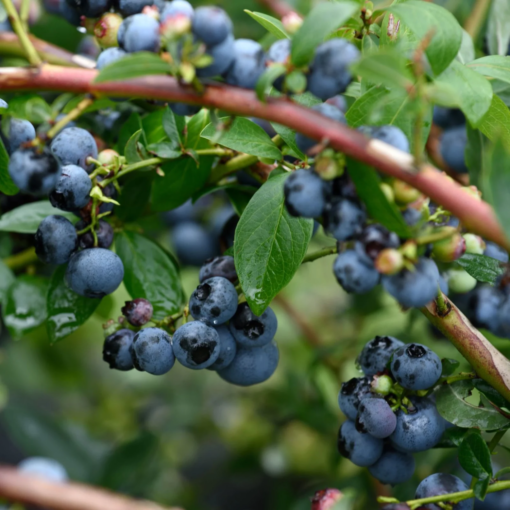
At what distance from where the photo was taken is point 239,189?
110cm

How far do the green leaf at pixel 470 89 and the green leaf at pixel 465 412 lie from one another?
372mm

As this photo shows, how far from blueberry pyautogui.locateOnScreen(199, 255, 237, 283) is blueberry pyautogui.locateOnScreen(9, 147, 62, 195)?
28 cm

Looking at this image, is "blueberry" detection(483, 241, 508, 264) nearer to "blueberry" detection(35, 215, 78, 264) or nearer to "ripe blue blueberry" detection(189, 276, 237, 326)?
"ripe blue blueberry" detection(189, 276, 237, 326)

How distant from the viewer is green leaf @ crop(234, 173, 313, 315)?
870mm

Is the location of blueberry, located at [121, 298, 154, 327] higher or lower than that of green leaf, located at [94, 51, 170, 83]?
lower

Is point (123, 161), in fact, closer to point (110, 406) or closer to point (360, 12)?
point (360, 12)

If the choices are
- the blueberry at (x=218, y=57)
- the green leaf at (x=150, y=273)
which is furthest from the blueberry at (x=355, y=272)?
the green leaf at (x=150, y=273)

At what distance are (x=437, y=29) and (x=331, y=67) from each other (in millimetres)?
160

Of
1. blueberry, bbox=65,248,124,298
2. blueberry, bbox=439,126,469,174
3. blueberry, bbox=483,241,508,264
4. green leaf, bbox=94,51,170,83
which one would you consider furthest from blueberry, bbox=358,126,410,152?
blueberry, bbox=439,126,469,174

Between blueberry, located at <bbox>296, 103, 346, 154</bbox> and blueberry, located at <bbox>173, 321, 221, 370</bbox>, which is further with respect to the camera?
blueberry, located at <bbox>173, 321, 221, 370</bbox>

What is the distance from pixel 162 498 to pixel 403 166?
1.67m

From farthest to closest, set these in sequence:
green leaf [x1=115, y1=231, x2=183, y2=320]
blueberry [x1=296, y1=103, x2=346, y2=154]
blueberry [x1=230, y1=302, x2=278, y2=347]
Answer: green leaf [x1=115, y1=231, x2=183, y2=320], blueberry [x1=230, y1=302, x2=278, y2=347], blueberry [x1=296, y1=103, x2=346, y2=154]

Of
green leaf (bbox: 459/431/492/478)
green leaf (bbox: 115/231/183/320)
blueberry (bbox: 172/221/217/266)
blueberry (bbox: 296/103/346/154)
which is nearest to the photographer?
blueberry (bbox: 296/103/346/154)

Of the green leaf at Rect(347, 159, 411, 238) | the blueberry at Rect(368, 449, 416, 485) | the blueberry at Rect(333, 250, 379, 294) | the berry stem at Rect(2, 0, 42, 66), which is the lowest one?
the blueberry at Rect(368, 449, 416, 485)
